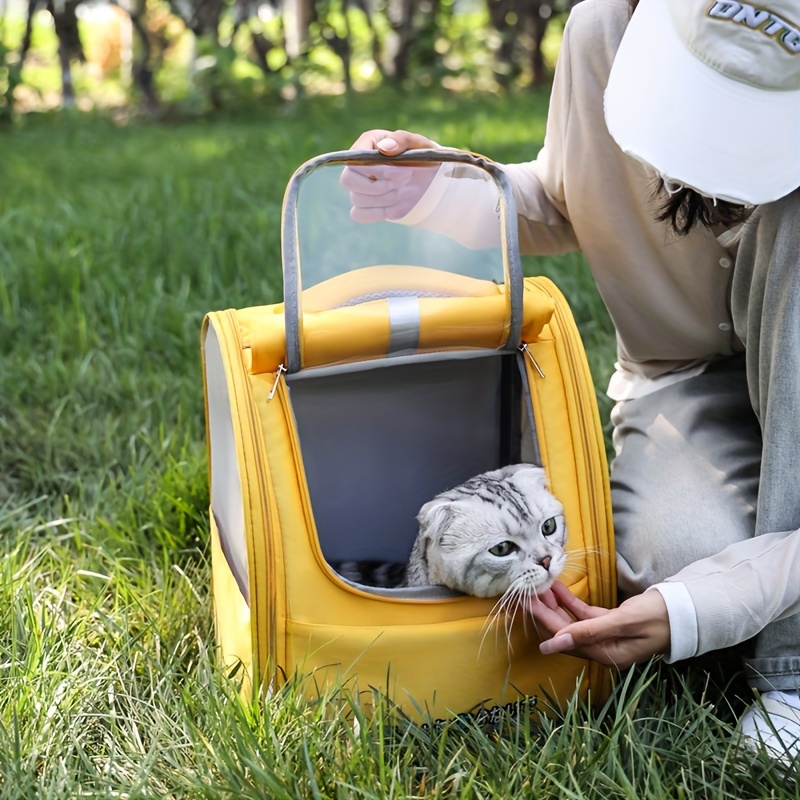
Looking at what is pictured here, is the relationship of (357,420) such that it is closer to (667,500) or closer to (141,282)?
(667,500)

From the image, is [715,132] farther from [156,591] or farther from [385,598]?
[156,591]

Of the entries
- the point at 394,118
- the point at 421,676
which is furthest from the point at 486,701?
the point at 394,118

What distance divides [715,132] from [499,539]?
0.57m

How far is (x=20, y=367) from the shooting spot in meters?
2.31

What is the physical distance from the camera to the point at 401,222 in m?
1.43

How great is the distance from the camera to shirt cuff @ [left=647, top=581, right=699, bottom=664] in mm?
1262

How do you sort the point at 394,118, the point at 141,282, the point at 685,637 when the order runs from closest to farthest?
the point at 685,637 < the point at 141,282 < the point at 394,118

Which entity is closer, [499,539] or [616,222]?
[499,539]

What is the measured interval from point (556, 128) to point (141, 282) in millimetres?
1457

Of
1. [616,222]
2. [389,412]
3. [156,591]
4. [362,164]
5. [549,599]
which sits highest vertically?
[362,164]

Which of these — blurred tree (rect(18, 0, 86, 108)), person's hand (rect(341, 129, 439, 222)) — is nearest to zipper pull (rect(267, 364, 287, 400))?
person's hand (rect(341, 129, 439, 222))

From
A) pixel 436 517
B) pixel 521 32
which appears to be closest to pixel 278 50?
pixel 521 32

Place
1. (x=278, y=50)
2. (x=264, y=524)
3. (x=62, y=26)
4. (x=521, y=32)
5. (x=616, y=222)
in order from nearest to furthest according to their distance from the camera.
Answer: (x=264, y=524) → (x=616, y=222) → (x=62, y=26) → (x=278, y=50) → (x=521, y=32)

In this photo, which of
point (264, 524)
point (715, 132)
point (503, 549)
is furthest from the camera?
point (503, 549)
